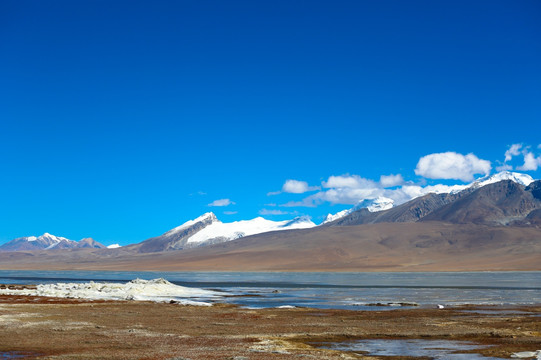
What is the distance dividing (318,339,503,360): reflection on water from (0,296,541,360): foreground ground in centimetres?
110

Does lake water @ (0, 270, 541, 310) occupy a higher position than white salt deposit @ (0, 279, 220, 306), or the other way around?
white salt deposit @ (0, 279, 220, 306)

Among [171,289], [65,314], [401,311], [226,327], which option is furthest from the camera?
[171,289]

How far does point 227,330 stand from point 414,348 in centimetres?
1136

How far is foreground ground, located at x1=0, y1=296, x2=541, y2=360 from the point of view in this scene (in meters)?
26.1

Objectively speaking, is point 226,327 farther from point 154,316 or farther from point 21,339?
point 21,339

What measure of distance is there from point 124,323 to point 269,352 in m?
14.5

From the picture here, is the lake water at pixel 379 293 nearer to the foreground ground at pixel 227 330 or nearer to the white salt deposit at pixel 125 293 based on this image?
the white salt deposit at pixel 125 293

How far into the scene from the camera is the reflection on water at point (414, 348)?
25.4 m

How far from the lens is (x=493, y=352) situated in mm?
26062

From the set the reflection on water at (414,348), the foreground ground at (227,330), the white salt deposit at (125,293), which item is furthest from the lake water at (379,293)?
the reflection on water at (414,348)

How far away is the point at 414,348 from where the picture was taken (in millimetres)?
27766

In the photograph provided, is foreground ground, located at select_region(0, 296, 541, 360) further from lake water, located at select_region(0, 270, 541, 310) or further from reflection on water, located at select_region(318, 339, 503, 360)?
lake water, located at select_region(0, 270, 541, 310)

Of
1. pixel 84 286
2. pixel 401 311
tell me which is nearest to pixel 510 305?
pixel 401 311

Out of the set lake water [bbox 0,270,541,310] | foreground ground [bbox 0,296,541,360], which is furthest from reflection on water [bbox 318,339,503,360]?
lake water [bbox 0,270,541,310]
